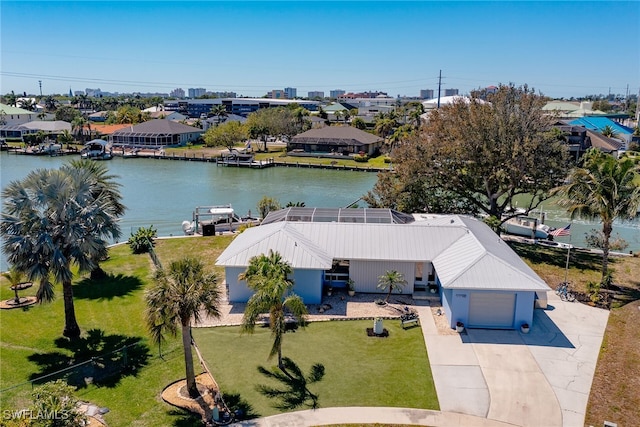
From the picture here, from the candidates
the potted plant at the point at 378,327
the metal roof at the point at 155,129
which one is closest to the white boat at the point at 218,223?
the potted plant at the point at 378,327

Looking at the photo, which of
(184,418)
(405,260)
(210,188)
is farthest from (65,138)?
(184,418)

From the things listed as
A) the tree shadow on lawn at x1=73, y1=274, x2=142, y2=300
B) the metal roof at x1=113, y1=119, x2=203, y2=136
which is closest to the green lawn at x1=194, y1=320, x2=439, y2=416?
the tree shadow on lawn at x1=73, y1=274, x2=142, y2=300

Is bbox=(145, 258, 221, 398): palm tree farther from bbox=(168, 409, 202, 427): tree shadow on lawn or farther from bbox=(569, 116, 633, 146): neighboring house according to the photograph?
bbox=(569, 116, 633, 146): neighboring house

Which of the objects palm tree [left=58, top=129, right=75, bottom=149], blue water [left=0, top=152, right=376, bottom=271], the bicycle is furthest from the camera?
palm tree [left=58, top=129, right=75, bottom=149]

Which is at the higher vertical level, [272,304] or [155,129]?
[155,129]

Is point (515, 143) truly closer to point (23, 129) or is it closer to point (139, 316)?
point (139, 316)

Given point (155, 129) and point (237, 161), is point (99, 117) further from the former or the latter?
point (237, 161)

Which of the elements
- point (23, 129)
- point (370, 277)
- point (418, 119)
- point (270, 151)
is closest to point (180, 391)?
point (370, 277)
